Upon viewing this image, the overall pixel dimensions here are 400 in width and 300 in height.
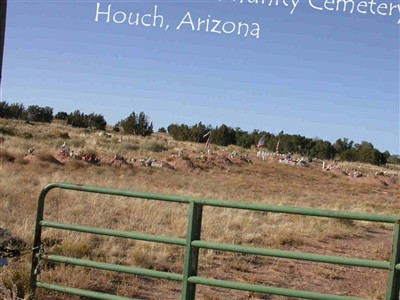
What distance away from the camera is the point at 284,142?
7438 centimetres

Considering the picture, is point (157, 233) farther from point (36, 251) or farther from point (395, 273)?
point (395, 273)

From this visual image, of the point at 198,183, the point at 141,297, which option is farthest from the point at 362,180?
the point at 141,297

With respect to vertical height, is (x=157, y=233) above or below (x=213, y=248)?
below

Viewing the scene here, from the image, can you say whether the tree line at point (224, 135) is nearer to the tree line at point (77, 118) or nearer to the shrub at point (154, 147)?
the tree line at point (77, 118)

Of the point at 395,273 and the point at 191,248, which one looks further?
the point at 191,248

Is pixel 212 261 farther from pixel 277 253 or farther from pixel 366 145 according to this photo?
pixel 366 145

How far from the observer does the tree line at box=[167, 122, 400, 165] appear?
75.4m

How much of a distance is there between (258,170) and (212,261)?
29670 millimetres

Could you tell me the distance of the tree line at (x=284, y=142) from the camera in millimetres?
75375

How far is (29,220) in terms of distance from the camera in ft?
36.5

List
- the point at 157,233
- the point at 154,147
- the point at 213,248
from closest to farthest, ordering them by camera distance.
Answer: the point at 213,248, the point at 157,233, the point at 154,147

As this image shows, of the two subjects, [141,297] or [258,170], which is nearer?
[141,297]

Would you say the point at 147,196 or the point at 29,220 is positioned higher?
the point at 147,196

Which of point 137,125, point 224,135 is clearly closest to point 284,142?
point 224,135
